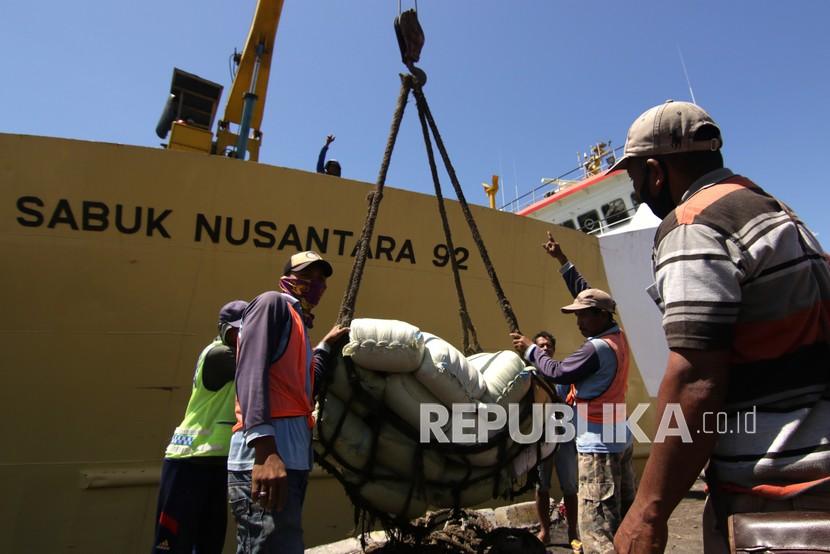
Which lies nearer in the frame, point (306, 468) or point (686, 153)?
point (686, 153)

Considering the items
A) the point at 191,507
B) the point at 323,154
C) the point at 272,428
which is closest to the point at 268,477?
the point at 272,428

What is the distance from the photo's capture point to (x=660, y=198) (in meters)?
1.17

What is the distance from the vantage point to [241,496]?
1635 mm

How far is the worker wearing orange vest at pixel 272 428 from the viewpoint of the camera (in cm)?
155

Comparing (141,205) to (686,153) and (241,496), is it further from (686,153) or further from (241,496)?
(686,153)

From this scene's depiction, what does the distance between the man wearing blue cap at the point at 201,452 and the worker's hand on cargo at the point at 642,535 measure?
5.62 feet

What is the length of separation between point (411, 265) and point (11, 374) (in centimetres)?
293

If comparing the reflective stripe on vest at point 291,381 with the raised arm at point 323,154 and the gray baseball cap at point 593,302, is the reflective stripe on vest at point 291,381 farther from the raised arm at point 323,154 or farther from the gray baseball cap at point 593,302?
the raised arm at point 323,154

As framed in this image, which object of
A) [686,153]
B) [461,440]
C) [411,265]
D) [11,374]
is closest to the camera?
[686,153]

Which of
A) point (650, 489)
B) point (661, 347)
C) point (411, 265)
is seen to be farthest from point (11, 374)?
point (661, 347)

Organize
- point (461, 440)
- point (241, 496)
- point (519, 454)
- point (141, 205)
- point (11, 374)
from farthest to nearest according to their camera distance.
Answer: point (141, 205) < point (11, 374) < point (519, 454) < point (461, 440) < point (241, 496)

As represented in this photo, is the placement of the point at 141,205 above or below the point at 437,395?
above

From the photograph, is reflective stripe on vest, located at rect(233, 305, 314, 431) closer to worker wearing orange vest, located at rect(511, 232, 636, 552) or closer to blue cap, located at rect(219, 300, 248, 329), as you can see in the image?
blue cap, located at rect(219, 300, 248, 329)

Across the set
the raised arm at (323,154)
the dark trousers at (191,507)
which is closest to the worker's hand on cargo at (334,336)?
the dark trousers at (191,507)
